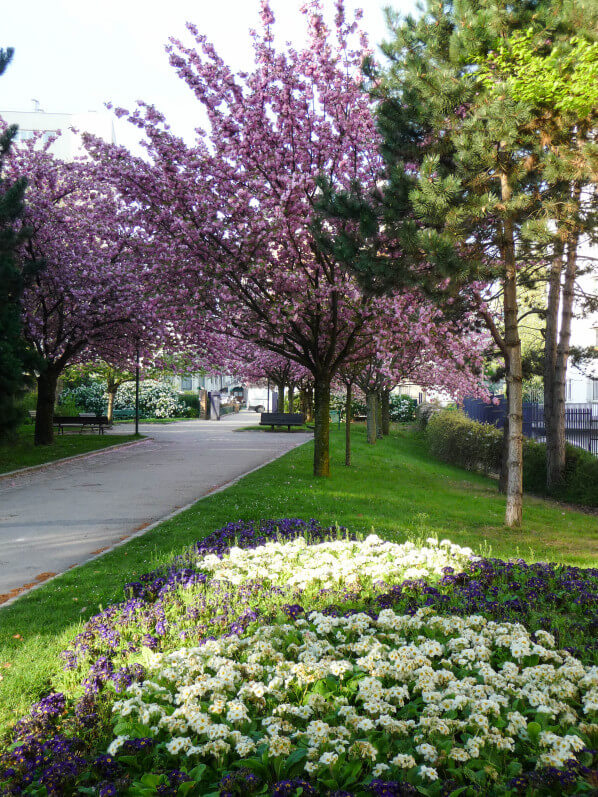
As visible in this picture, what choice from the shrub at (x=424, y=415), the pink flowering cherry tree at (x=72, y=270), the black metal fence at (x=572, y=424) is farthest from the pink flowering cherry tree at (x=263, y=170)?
the shrub at (x=424, y=415)

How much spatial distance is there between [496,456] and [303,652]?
16037 mm

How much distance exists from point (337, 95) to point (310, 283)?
11.3 feet

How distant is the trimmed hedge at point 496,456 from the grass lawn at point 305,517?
87 cm

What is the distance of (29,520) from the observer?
8594mm

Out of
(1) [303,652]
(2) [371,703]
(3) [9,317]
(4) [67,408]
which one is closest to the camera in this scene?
(2) [371,703]

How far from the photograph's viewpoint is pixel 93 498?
34.2ft

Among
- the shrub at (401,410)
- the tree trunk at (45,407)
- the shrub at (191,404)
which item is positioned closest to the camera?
the tree trunk at (45,407)

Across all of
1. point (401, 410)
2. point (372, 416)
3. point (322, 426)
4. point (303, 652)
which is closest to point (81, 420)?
point (372, 416)

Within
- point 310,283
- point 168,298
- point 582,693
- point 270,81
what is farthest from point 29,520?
point 270,81

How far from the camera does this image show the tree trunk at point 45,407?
1911cm

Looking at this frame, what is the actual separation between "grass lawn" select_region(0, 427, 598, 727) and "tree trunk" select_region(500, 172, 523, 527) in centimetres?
47

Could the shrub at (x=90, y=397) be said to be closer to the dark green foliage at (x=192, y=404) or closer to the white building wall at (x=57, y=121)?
the dark green foliage at (x=192, y=404)

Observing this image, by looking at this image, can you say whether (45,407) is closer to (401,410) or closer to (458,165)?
(458,165)

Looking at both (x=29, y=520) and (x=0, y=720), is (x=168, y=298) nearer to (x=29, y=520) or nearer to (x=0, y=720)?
(x=29, y=520)
